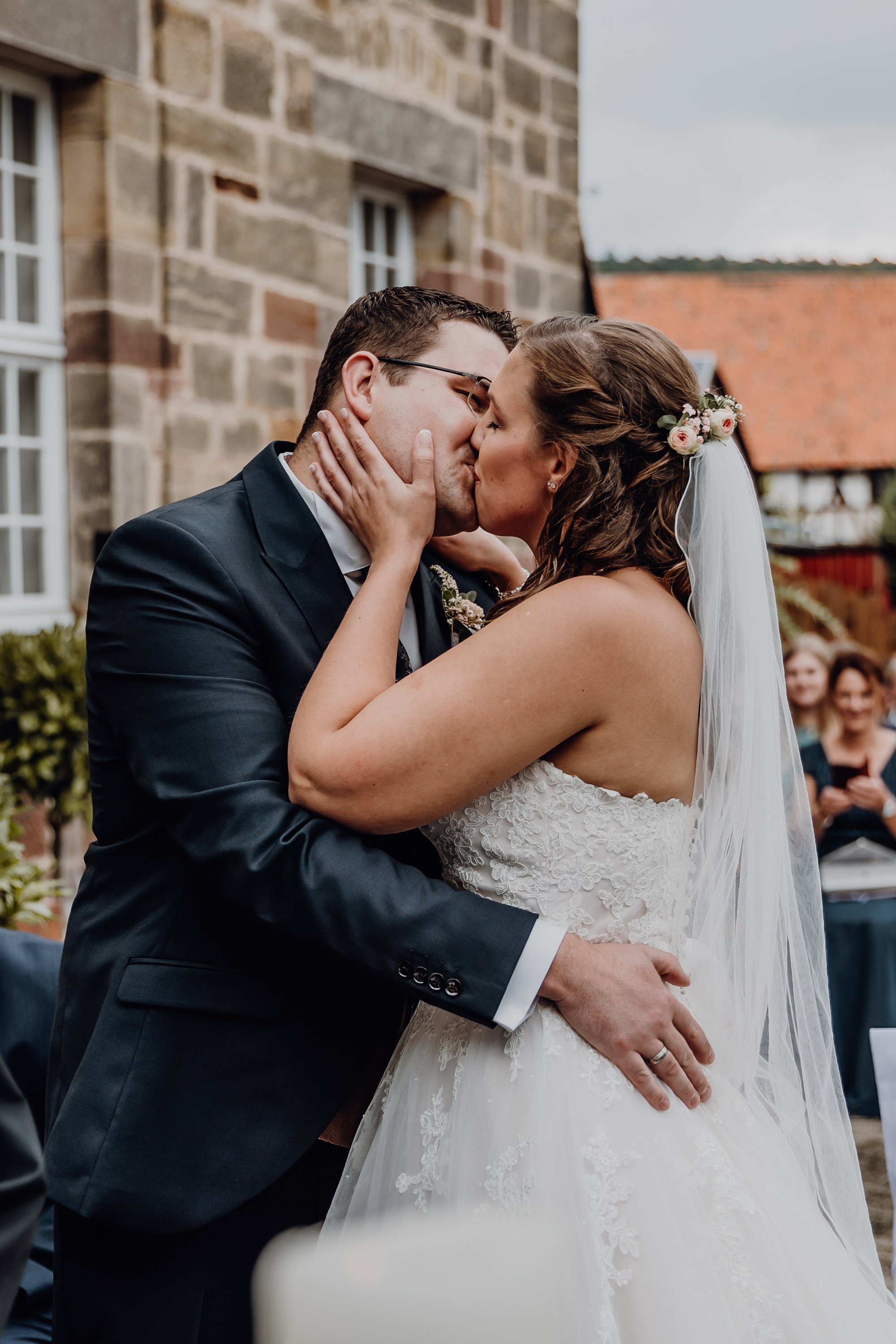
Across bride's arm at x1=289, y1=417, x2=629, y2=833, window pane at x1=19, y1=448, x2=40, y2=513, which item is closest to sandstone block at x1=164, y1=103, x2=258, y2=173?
window pane at x1=19, y1=448, x2=40, y2=513

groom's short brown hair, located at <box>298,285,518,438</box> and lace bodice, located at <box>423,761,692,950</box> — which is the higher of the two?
groom's short brown hair, located at <box>298,285,518,438</box>

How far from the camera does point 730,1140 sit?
2.02 metres

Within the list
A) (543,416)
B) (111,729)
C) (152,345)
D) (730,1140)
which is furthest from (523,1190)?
(152,345)

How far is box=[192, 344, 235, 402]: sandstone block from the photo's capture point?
5766 millimetres

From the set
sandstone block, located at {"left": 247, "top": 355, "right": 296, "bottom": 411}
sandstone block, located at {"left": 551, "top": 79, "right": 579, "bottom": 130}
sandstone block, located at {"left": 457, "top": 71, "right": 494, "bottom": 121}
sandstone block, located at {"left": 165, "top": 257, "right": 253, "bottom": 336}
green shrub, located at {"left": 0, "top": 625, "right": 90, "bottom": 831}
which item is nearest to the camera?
green shrub, located at {"left": 0, "top": 625, "right": 90, "bottom": 831}

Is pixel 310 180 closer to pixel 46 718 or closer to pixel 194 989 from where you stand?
pixel 46 718

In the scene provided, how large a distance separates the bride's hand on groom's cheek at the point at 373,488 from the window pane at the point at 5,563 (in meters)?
3.45

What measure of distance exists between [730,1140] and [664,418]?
115 cm

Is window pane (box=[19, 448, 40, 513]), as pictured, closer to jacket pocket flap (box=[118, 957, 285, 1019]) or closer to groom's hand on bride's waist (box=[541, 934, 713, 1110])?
jacket pocket flap (box=[118, 957, 285, 1019])

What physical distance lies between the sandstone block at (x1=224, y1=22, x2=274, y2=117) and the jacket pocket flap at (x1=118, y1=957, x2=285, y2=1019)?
4944 mm

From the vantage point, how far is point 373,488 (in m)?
2.21

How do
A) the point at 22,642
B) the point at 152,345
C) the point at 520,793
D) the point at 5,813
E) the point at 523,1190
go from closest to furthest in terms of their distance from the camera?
the point at 523,1190, the point at 520,793, the point at 5,813, the point at 22,642, the point at 152,345

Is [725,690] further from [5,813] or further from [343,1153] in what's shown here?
[5,813]

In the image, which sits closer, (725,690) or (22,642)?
(725,690)
